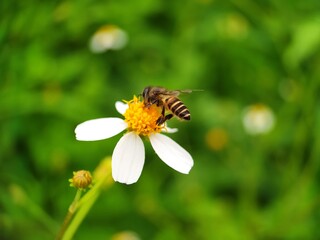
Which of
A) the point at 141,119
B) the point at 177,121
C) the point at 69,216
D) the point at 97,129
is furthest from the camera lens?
the point at 177,121

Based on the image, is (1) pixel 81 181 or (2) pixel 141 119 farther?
(2) pixel 141 119

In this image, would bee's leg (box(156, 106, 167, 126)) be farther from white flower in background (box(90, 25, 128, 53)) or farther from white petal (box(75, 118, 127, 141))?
white flower in background (box(90, 25, 128, 53))

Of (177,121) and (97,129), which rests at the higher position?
(177,121)

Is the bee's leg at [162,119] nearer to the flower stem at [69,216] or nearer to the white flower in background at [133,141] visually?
the white flower in background at [133,141]

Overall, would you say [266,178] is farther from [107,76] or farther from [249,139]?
[107,76]

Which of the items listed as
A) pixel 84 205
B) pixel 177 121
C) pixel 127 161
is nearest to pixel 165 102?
pixel 127 161

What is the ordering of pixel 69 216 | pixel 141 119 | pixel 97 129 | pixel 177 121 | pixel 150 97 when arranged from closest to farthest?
pixel 69 216
pixel 97 129
pixel 141 119
pixel 150 97
pixel 177 121

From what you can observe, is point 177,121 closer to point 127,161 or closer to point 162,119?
point 162,119
